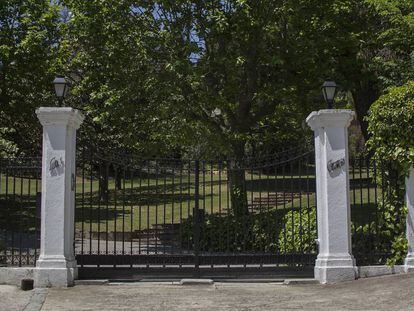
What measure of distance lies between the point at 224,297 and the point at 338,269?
2.27 m

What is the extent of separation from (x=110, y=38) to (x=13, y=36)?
5.95 m

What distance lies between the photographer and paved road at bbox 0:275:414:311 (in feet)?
26.9

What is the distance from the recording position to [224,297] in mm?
9070

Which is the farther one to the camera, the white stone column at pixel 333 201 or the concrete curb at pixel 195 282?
the concrete curb at pixel 195 282

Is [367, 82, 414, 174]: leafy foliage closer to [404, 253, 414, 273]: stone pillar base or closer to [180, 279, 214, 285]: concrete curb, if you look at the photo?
[404, 253, 414, 273]: stone pillar base

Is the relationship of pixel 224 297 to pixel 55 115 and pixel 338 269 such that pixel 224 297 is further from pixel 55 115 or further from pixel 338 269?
pixel 55 115

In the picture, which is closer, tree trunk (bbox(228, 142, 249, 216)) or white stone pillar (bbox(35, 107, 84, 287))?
white stone pillar (bbox(35, 107, 84, 287))

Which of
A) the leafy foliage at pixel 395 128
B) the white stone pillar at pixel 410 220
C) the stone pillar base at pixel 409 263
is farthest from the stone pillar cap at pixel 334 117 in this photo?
the stone pillar base at pixel 409 263

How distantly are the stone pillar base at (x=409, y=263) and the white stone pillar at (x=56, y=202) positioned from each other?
5.99 meters

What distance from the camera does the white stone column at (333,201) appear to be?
10070 millimetres

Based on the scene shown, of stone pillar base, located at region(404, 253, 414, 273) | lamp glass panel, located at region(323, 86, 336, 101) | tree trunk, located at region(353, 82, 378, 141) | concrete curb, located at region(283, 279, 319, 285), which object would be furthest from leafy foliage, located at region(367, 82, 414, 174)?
tree trunk, located at region(353, 82, 378, 141)

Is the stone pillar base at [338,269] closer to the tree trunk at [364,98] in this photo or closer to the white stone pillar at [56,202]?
the white stone pillar at [56,202]

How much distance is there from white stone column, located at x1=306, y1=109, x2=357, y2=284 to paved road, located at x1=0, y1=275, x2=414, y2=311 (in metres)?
0.33

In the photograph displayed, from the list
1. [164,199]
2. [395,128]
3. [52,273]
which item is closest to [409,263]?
[395,128]
